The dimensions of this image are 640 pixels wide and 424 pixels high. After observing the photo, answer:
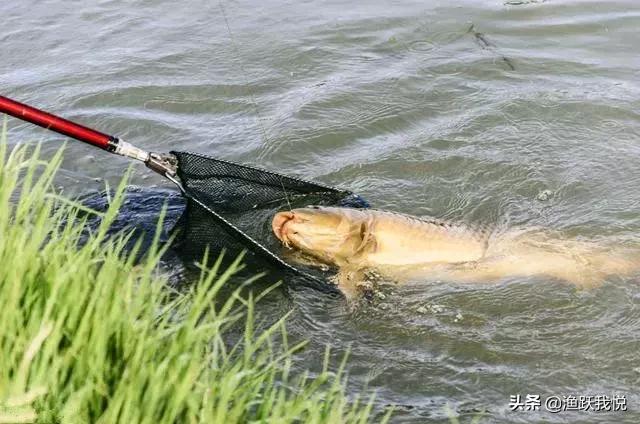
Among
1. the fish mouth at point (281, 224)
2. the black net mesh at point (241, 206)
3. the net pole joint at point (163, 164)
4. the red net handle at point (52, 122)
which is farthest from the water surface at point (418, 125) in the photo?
the red net handle at point (52, 122)

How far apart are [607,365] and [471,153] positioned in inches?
108

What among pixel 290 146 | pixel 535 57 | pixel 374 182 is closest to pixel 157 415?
pixel 374 182

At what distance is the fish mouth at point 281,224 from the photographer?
5.44 metres

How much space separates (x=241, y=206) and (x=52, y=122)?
1472 millimetres

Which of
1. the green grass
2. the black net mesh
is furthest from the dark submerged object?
the green grass

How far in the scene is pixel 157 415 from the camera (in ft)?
8.93

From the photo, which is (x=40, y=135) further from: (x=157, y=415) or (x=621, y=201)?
(x=157, y=415)

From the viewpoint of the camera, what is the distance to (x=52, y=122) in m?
4.62

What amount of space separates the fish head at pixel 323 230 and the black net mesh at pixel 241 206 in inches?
5.5

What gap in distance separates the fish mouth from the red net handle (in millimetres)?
1112

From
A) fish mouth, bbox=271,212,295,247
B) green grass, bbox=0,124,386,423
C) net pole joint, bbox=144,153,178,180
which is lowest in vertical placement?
fish mouth, bbox=271,212,295,247

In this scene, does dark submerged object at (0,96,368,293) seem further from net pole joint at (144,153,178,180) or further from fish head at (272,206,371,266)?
fish head at (272,206,371,266)

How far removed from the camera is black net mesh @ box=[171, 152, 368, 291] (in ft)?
16.5

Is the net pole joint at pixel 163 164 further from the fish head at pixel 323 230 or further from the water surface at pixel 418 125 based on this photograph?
the water surface at pixel 418 125
